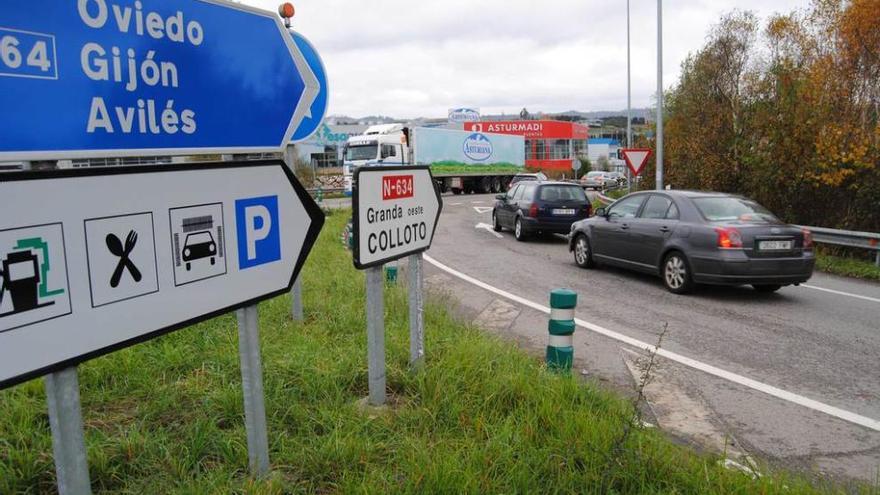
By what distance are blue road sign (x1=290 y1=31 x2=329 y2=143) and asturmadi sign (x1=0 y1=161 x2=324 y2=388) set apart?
279 centimetres

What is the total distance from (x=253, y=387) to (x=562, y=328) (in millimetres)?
2957

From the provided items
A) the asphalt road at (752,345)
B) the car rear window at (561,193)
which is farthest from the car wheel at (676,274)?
the car rear window at (561,193)

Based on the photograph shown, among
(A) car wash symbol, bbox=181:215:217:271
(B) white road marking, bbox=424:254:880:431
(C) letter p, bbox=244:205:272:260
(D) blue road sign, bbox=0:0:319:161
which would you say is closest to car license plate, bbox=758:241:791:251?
(B) white road marking, bbox=424:254:880:431

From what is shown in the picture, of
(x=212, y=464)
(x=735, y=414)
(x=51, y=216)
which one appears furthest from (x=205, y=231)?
(x=735, y=414)

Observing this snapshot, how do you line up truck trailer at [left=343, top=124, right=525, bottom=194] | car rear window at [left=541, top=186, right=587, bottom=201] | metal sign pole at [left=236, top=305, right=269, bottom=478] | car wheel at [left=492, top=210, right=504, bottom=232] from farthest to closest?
truck trailer at [left=343, top=124, right=525, bottom=194]
car wheel at [left=492, top=210, right=504, bottom=232]
car rear window at [left=541, top=186, right=587, bottom=201]
metal sign pole at [left=236, top=305, right=269, bottom=478]

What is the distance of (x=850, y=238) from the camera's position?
12.1 m

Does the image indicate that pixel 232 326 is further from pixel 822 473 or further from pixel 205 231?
pixel 822 473

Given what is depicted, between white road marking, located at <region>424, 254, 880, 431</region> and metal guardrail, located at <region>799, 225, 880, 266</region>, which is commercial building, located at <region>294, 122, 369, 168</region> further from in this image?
white road marking, located at <region>424, 254, 880, 431</region>

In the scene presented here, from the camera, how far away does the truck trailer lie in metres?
31.5

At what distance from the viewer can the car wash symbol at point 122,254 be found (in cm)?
205

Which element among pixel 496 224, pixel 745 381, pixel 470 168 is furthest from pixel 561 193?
pixel 470 168

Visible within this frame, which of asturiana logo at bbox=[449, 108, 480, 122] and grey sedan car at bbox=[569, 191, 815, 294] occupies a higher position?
asturiana logo at bbox=[449, 108, 480, 122]

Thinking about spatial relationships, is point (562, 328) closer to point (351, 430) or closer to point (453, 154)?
point (351, 430)

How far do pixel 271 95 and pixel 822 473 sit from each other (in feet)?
12.6
